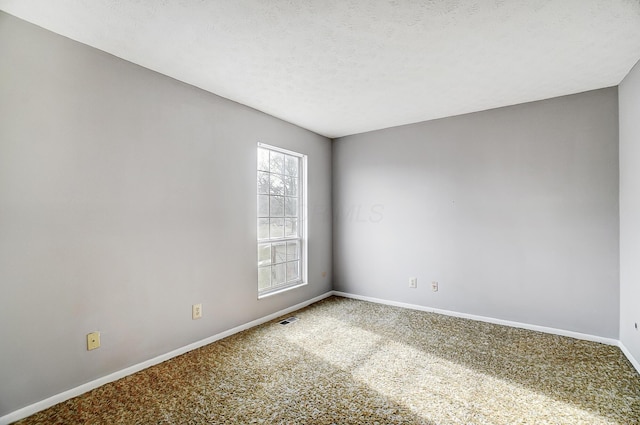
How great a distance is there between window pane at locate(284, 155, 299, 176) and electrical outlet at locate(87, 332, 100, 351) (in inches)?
105

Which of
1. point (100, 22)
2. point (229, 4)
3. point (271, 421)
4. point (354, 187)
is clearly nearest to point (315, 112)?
point (354, 187)

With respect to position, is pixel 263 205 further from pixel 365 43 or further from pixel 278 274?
pixel 365 43

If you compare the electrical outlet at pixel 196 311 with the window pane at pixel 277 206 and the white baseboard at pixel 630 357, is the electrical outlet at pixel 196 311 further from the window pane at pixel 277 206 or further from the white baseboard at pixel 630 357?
the white baseboard at pixel 630 357

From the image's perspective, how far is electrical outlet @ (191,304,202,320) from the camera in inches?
115

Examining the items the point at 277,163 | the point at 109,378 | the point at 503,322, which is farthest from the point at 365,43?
the point at 503,322

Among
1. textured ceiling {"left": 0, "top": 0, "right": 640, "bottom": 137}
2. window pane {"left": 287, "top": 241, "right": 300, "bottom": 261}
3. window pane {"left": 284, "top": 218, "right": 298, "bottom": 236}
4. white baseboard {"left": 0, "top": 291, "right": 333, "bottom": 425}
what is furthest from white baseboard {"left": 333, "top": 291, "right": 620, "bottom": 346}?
textured ceiling {"left": 0, "top": 0, "right": 640, "bottom": 137}

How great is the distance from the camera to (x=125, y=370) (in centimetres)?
240


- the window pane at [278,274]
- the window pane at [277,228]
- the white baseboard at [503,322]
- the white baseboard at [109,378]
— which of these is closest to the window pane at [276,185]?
the window pane at [277,228]

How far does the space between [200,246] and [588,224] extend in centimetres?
385

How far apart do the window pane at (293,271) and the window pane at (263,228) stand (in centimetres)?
63

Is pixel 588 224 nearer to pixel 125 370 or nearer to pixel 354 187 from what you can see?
pixel 354 187

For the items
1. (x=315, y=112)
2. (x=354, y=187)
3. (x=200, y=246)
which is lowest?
(x=200, y=246)

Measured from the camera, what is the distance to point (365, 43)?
2232mm

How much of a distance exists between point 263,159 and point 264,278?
1460 mm
